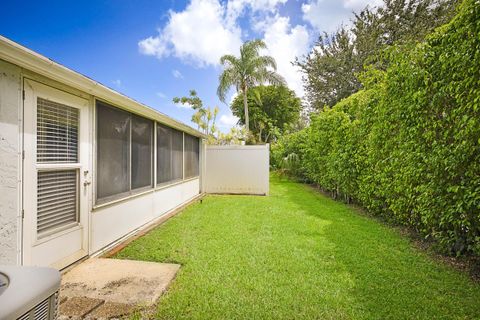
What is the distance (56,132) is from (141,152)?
2.03m

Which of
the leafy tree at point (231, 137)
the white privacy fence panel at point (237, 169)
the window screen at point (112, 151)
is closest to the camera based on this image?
the window screen at point (112, 151)

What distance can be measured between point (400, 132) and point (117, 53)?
9073 mm

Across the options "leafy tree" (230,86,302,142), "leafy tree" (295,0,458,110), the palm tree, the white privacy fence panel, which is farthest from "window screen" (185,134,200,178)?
"leafy tree" (230,86,302,142)

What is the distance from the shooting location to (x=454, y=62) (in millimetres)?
2902

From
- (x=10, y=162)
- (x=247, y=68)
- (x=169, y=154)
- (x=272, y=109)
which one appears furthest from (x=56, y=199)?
(x=272, y=109)

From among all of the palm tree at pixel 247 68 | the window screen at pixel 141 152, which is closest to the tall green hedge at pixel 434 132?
the window screen at pixel 141 152

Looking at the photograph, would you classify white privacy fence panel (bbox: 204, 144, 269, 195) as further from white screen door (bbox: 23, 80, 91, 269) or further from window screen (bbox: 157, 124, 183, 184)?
white screen door (bbox: 23, 80, 91, 269)

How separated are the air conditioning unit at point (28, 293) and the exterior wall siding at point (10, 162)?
4.57ft

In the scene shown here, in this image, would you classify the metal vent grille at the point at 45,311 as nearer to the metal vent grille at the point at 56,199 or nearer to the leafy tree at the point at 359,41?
the metal vent grille at the point at 56,199

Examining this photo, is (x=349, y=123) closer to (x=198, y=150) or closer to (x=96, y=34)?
(x=198, y=150)

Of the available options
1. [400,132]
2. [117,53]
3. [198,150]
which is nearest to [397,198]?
[400,132]

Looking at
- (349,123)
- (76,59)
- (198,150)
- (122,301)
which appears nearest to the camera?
(122,301)

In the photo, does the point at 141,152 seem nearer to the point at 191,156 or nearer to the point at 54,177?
the point at 54,177

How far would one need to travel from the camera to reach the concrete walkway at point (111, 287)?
7.58ft
